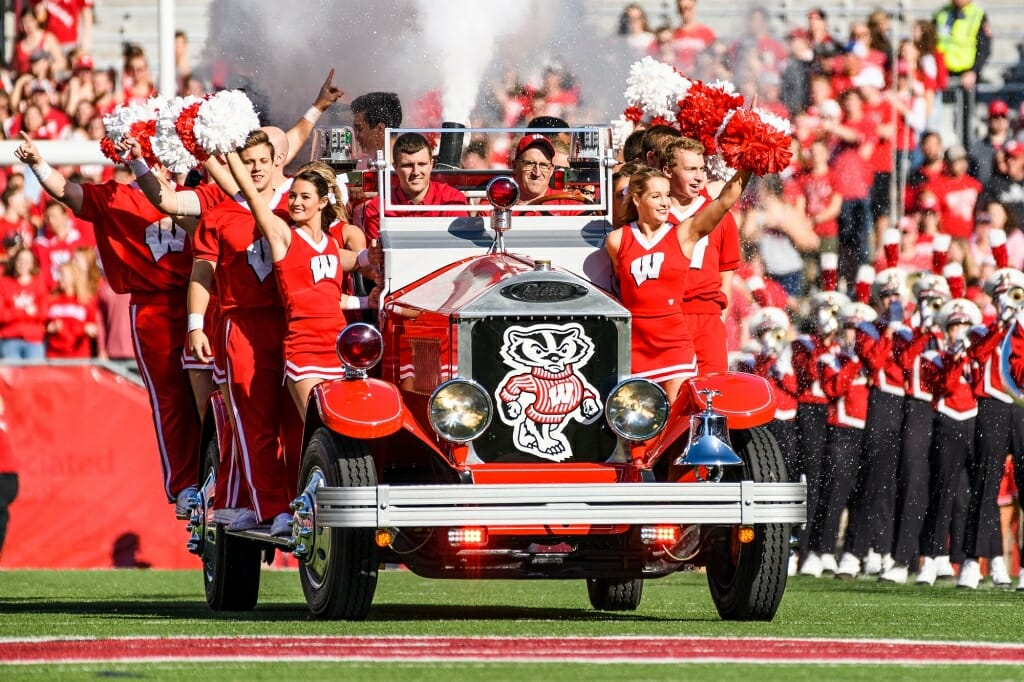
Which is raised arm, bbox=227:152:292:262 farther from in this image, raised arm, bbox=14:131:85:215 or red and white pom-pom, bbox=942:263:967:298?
red and white pom-pom, bbox=942:263:967:298

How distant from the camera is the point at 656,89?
1277cm

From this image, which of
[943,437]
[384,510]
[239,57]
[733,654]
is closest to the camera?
[733,654]

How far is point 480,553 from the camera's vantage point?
9.75 meters

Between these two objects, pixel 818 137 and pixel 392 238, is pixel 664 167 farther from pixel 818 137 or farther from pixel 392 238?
pixel 818 137

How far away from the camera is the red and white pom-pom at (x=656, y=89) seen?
12.7m

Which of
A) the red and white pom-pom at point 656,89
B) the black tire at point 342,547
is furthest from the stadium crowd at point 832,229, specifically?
the black tire at point 342,547

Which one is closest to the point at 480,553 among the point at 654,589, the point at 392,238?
the point at 392,238

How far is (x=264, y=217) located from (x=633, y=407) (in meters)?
1.92

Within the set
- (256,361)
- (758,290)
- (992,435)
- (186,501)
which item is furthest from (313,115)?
(758,290)

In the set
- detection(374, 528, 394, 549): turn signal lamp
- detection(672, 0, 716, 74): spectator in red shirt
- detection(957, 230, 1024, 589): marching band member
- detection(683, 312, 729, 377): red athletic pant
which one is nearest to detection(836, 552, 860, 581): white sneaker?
detection(957, 230, 1024, 589): marching band member

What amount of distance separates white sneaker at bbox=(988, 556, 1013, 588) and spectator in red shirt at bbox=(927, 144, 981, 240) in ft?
15.1

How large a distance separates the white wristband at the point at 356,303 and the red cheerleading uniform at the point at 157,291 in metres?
1.61

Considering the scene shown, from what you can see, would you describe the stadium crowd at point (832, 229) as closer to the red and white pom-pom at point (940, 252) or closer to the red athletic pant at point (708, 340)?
the red and white pom-pom at point (940, 252)

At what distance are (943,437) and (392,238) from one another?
6.43 meters
